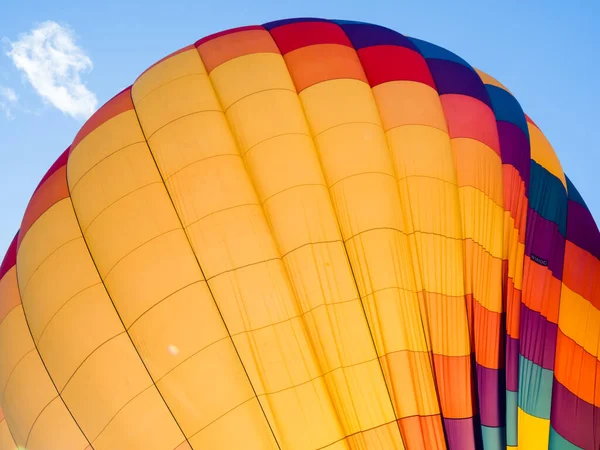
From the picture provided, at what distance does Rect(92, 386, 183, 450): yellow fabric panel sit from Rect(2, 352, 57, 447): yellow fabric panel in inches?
21.2

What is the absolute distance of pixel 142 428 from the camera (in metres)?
3.70

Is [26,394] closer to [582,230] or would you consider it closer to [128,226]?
[128,226]

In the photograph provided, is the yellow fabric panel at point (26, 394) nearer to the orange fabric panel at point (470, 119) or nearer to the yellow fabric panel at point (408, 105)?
the yellow fabric panel at point (408, 105)

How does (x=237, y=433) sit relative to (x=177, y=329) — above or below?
below

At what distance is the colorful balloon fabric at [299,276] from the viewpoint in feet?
12.4

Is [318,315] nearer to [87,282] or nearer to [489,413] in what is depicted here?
[489,413]

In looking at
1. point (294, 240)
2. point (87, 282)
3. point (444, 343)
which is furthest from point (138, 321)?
point (444, 343)

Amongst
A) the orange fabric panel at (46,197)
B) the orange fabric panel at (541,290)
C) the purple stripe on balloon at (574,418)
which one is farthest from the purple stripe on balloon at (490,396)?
the orange fabric panel at (46,197)

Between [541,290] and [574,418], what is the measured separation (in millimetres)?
855

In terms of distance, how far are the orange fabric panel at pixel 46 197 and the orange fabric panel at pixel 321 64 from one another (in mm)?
1956

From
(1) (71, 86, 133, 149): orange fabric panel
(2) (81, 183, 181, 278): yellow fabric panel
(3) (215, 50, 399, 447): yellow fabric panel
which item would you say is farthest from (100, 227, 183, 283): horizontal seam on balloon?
(1) (71, 86, 133, 149): orange fabric panel

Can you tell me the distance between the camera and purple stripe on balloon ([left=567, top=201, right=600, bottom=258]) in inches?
182

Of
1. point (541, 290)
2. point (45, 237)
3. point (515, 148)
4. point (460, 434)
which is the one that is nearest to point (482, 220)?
point (541, 290)

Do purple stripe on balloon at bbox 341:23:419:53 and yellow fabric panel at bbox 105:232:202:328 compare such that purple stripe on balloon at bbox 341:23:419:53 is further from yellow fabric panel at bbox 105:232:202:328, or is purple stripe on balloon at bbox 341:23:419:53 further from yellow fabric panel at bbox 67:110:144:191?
yellow fabric panel at bbox 105:232:202:328
